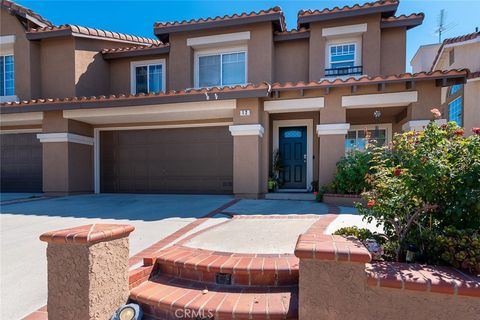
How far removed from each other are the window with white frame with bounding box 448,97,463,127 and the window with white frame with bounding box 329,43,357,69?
22.5 feet

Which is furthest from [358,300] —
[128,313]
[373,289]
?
[128,313]

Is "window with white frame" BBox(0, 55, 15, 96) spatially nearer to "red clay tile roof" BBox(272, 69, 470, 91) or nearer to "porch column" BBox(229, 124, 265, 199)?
"porch column" BBox(229, 124, 265, 199)

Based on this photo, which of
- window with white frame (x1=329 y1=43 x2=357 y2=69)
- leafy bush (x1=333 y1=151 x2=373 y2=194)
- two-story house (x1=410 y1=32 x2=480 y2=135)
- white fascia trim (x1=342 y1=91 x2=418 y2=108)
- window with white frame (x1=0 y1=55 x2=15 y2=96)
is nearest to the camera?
leafy bush (x1=333 y1=151 x2=373 y2=194)

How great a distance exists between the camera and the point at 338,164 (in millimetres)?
7715

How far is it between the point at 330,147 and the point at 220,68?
5.47 m

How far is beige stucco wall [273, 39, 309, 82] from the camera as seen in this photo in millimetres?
10016

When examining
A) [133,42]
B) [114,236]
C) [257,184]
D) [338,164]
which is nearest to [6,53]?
[133,42]

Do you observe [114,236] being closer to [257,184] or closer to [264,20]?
[257,184]

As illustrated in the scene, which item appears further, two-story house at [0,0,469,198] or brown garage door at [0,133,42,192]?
brown garage door at [0,133,42,192]

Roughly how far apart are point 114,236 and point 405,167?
10.7ft

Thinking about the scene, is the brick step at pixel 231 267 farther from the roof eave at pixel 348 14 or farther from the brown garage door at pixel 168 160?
the roof eave at pixel 348 14

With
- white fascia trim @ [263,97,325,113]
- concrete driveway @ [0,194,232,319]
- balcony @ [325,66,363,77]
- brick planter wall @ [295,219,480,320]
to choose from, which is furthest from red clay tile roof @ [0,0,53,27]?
brick planter wall @ [295,219,480,320]

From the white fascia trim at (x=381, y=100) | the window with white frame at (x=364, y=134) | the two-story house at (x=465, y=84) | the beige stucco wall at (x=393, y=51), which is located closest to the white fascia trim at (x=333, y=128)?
the white fascia trim at (x=381, y=100)

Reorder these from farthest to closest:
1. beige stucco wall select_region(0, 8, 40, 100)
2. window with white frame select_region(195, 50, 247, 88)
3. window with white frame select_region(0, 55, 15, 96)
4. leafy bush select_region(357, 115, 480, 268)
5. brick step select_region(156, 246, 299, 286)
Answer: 1. window with white frame select_region(0, 55, 15, 96)
2. beige stucco wall select_region(0, 8, 40, 100)
3. window with white frame select_region(195, 50, 247, 88)
4. brick step select_region(156, 246, 299, 286)
5. leafy bush select_region(357, 115, 480, 268)
